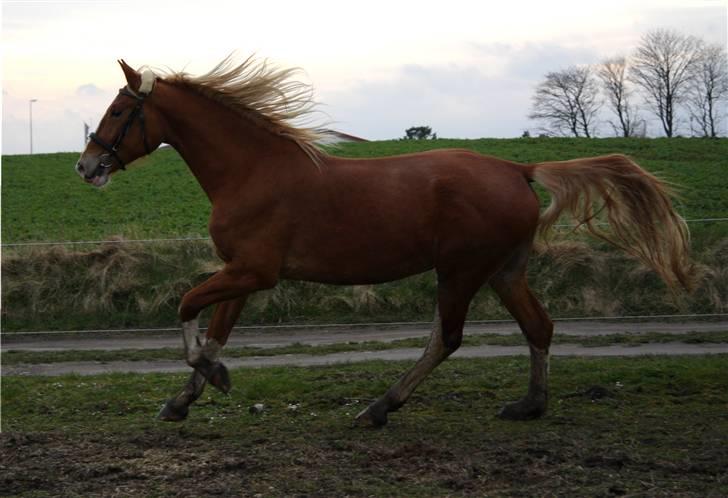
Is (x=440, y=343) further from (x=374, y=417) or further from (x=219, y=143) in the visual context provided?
(x=219, y=143)

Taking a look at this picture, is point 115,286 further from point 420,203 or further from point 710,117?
point 710,117

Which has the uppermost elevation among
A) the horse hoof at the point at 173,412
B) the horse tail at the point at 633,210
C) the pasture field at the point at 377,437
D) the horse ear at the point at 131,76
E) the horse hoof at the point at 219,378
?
the horse ear at the point at 131,76

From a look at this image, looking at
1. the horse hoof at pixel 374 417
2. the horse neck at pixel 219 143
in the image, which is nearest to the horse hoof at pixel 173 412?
the horse hoof at pixel 374 417

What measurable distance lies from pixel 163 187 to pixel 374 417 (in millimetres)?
20728

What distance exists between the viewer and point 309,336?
1416 cm

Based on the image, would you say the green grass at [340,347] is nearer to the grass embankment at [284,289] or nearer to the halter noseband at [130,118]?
the grass embankment at [284,289]

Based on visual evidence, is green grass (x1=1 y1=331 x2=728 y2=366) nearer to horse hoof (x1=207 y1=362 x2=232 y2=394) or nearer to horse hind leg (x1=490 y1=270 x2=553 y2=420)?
horse hind leg (x1=490 y1=270 x2=553 y2=420)

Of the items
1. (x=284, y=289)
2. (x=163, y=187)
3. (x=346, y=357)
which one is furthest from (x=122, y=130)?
(x=163, y=187)

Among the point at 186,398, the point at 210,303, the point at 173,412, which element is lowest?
the point at 173,412

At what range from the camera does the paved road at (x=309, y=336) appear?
1354 centimetres

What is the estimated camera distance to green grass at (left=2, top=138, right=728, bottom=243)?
21.7m

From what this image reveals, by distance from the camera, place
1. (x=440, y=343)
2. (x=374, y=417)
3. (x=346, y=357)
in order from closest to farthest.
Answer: (x=374, y=417) < (x=440, y=343) < (x=346, y=357)

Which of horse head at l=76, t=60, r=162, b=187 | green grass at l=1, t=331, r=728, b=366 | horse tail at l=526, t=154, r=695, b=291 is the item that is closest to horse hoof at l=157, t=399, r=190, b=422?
horse head at l=76, t=60, r=162, b=187

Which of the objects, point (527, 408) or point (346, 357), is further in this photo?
point (346, 357)
